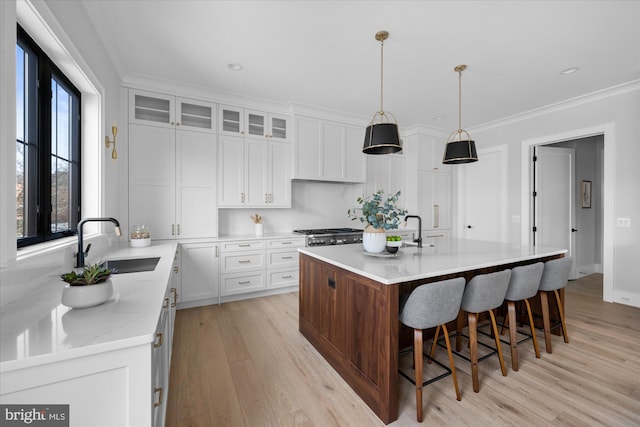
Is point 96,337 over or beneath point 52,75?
beneath

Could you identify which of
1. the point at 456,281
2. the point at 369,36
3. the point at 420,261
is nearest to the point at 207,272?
the point at 420,261

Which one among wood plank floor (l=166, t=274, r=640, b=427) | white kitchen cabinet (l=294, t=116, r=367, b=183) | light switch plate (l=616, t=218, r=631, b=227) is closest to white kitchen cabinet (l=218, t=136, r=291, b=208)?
white kitchen cabinet (l=294, t=116, r=367, b=183)

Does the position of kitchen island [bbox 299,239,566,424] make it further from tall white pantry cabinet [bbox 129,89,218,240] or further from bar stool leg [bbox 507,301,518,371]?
tall white pantry cabinet [bbox 129,89,218,240]

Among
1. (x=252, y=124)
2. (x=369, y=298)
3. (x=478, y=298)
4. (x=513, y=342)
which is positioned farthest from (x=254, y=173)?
(x=513, y=342)

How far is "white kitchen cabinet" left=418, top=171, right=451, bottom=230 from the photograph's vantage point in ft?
17.0

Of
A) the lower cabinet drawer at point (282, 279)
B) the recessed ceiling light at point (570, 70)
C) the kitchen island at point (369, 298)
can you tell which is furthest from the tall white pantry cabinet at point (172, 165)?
the recessed ceiling light at point (570, 70)

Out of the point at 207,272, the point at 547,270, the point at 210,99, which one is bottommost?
the point at 207,272

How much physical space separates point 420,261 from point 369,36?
1985 mm

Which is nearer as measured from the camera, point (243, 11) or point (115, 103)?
point (243, 11)

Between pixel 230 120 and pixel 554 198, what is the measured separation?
17.2ft

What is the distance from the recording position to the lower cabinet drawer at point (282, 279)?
3.86 meters

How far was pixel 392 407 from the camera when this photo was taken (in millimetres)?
1610

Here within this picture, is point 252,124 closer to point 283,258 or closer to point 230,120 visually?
point 230,120

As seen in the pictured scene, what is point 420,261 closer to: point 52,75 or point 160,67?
point 52,75
